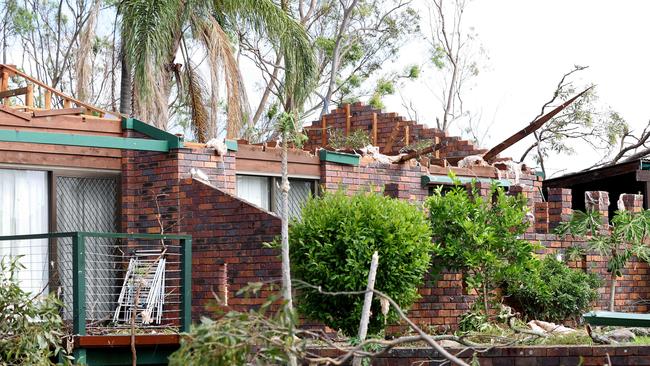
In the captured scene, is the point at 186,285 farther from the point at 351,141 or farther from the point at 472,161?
the point at 351,141

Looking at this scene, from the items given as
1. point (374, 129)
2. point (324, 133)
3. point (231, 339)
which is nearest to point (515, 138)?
point (374, 129)

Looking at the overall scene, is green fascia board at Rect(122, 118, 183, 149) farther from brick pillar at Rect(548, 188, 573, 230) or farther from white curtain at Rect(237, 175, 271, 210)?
brick pillar at Rect(548, 188, 573, 230)

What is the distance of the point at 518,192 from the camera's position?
1588 cm

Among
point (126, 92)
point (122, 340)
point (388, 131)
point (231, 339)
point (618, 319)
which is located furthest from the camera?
point (126, 92)

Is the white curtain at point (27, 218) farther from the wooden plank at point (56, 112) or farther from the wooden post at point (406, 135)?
the wooden post at point (406, 135)

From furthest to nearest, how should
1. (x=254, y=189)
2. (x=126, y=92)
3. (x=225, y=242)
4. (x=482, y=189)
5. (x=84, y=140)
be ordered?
(x=126, y=92), (x=482, y=189), (x=254, y=189), (x=84, y=140), (x=225, y=242)

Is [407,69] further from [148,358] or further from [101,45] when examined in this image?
[148,358]

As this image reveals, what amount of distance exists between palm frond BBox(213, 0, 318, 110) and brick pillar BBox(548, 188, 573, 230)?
5.43 metres

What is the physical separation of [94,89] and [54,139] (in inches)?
804

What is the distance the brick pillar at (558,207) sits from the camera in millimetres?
16422

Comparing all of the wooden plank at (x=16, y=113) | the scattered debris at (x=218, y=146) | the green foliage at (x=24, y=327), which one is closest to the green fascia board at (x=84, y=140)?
the wooden plank at (x=16, y=113)

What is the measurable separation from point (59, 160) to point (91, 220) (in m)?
1.07

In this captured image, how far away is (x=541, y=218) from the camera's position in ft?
53.8

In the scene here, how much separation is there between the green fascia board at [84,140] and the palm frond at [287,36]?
5.65m
